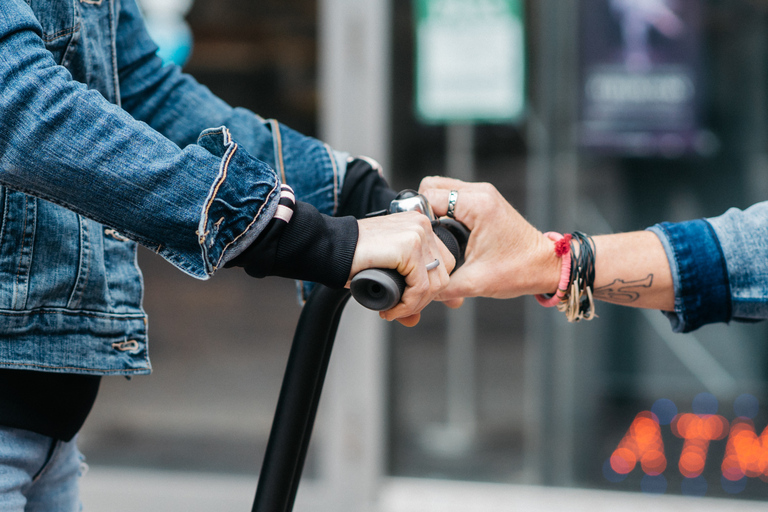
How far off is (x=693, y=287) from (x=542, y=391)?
2.17m

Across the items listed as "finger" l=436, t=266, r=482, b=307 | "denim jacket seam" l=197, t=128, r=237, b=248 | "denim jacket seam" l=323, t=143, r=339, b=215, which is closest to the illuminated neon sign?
"finger" l=436, t=266, r=482, b=307

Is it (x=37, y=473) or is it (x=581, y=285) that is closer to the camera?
(x=37, y=473)

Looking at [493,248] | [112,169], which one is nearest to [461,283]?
[493,248]

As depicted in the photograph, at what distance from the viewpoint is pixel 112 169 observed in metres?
0.84

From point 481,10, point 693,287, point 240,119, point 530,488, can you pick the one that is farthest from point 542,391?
point 240,119

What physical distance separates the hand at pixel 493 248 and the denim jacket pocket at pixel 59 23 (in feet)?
1.97

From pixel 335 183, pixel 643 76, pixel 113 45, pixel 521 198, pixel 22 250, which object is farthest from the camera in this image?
pixel 521 198

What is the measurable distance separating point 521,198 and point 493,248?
6.69 feet

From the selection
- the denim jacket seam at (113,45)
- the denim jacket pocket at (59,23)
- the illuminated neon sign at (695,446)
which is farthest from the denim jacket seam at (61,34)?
the illuminated neon sign at (695,446)

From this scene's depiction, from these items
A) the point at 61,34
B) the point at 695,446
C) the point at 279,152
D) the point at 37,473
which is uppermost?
the point at 61,34

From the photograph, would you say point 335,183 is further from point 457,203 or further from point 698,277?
point 698,277

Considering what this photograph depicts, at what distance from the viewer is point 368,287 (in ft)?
2.89

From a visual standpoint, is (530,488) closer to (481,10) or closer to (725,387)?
(725,387)

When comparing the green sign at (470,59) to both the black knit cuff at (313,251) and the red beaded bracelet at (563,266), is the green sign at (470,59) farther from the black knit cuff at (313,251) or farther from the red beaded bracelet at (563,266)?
the black knit cuff at (313,251)
